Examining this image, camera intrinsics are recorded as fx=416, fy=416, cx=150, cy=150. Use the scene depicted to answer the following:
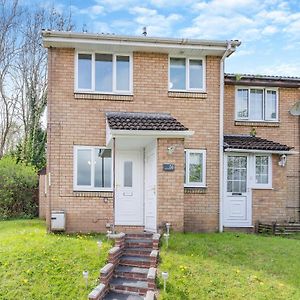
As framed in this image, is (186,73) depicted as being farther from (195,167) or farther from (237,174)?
(237,174)

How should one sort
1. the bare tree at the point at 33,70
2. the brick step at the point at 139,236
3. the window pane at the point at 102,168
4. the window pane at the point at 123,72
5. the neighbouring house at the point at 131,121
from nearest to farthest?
the brick step at the point at 139,236
the neighbouring house at the point at 131,121
the window pane at the point at 102,168
the window pane at the point at 123,72
the bare tree at the point at 33,70

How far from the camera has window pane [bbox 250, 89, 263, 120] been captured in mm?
17359

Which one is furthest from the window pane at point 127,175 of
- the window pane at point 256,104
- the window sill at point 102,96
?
the window pane at point 256,104

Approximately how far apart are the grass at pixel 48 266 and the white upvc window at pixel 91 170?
2289mm

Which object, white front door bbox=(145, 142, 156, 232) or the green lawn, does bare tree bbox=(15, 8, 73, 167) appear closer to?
white front door bbox=(145, 142, 156, 232)

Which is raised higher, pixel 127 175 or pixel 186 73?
pixel 186 73

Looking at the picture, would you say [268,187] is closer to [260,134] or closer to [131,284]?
[260,134]

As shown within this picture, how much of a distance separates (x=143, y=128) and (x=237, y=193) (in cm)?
534

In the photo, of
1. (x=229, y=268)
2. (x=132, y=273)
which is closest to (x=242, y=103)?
(x=229, y=268)

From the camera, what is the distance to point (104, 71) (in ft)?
47.7

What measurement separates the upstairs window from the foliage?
31.3ft

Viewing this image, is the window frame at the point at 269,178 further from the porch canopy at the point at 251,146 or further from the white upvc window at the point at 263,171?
the porch canopy at the point at 251,146

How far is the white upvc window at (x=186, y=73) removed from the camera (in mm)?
14820

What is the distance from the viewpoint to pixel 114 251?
34.3 feet
